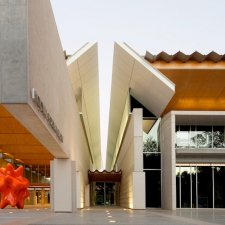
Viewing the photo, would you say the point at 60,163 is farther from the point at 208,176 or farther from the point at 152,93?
the point at 208,176

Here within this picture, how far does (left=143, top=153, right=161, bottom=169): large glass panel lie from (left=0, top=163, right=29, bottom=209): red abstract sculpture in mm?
8369

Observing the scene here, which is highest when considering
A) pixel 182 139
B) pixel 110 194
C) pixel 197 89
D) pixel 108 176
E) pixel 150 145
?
pixel 197 89

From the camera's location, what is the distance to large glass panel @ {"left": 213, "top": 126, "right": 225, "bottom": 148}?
33750 mm

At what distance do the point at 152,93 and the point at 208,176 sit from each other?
279 inches

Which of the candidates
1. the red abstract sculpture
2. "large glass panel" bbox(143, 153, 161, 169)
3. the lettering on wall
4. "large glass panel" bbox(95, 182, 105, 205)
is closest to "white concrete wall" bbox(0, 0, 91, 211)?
the lettering on wall

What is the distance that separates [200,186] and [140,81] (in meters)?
8.31

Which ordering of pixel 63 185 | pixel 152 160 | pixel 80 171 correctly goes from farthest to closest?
pixel 80 171
pixel 152 160
pixel 63 185

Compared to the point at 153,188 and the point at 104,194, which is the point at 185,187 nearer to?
the point at 153,188

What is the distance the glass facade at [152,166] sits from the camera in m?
33.4

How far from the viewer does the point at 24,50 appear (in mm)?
11164

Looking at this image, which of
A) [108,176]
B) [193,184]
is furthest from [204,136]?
[108,176]

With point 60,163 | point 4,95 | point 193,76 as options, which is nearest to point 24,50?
point 4,95

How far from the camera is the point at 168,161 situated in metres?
31.0

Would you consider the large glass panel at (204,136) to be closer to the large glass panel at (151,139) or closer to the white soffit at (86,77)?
the large glass panel at (151,139)
